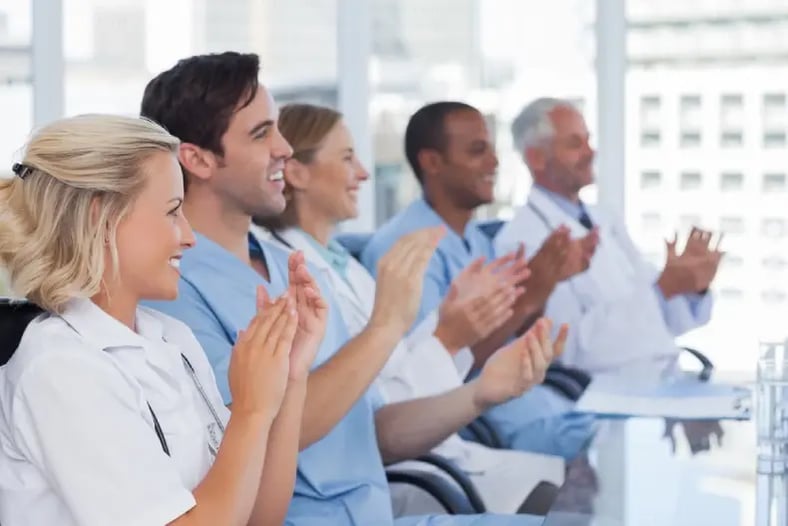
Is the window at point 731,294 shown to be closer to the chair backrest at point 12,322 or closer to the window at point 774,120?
the window at point 774,120

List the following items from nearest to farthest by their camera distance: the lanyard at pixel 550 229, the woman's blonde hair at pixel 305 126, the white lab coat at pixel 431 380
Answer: the white lab coat at pixel 431 380 < the woman's blonde hair at pixel 305 126 < the lanyard at pixel 550 229

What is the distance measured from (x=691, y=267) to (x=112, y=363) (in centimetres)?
324

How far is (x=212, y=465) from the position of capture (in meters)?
1.67

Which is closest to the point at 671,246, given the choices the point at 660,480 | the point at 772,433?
the point at 772,433

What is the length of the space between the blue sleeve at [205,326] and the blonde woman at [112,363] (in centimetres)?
34

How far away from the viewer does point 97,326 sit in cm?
167

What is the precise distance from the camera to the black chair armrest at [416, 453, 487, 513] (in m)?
2.63

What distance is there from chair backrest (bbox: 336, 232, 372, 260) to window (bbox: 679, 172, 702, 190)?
199cm

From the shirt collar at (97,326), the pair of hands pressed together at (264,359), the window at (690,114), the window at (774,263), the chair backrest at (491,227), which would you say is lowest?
the window at (774,263)

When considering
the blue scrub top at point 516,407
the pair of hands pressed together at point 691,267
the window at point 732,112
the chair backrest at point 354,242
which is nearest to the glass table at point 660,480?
the blue scrub top at point 516,407

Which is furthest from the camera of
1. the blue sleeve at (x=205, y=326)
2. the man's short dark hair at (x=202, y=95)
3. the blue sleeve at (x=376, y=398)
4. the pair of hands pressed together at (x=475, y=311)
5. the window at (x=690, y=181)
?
the window at (x=690, y=181)

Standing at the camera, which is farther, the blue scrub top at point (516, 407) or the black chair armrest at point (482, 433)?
the blue scrub top at point (516, 407)

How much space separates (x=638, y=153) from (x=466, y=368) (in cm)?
180

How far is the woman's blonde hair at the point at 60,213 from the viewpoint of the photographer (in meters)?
1.65
